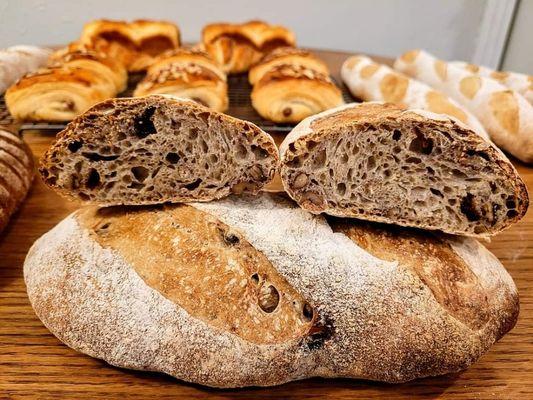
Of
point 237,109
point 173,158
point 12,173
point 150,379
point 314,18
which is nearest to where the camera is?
point 150,379

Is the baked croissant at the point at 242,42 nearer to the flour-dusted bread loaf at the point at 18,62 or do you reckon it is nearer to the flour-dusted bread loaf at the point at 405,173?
the flour-dusted bread loaf at the point at 18,62

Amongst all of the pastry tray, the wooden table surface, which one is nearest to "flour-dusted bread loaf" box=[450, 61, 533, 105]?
the pastry tray

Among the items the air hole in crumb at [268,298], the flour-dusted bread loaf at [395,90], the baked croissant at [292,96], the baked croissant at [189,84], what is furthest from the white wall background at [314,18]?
the air hole in crumb at [268,298]

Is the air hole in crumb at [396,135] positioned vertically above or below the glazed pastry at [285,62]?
above

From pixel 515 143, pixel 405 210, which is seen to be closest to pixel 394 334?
pixel 405 210

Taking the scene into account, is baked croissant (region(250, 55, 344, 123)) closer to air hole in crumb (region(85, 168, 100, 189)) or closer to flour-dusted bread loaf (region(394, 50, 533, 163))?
flour-dusted bread loaf (region(394, 50, 533, 163))

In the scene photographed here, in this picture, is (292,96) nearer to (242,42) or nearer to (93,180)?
(242,42)

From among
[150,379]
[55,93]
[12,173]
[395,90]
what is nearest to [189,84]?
[55,93]
